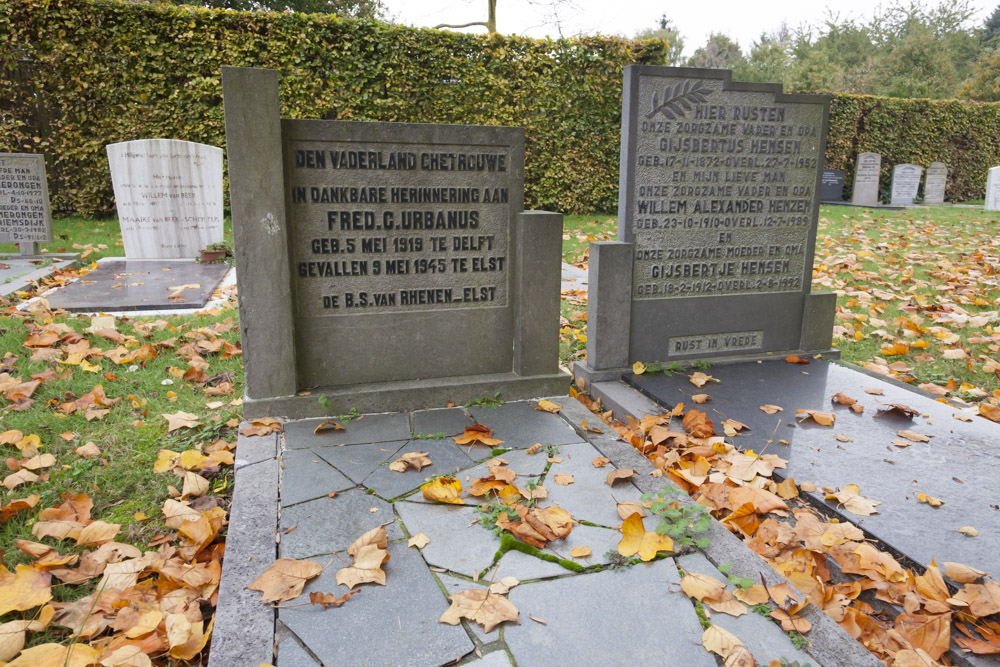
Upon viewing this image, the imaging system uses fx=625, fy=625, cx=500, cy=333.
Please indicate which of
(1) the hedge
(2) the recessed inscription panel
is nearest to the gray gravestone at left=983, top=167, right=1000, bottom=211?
(1) the hedge

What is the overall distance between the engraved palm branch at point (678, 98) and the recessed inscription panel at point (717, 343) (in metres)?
1.55

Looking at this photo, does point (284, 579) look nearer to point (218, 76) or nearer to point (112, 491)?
point (112, 491)

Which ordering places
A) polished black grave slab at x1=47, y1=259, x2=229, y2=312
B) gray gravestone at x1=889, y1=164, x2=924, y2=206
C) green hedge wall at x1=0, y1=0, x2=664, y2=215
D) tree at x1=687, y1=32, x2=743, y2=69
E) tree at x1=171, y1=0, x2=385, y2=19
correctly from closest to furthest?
1. polished black grave slab at x1=47, y1=259, x2=229, y2=312
2. green hedge wall at x1=0, y1=0, x2=664, y2=215
3. gray gravestone at x1=889, y1=164, x2=924, y2=206
4. tree at x1=171, y1=0, x2=385, y2=19
5. tree at x1=687, y1=32, x2=743, y2=69

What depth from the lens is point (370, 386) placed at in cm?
358

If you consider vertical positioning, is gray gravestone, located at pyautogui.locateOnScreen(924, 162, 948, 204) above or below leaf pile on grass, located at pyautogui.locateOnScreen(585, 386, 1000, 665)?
above

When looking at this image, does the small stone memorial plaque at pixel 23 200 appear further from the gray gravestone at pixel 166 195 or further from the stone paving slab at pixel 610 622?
the stone paving slab at pixel 610 622

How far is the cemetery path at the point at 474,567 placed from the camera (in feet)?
5.64

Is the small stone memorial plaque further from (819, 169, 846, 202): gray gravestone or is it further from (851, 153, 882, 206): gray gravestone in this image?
(851, 153, 882, 206): gray gravestone

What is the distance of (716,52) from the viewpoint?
5509 centimetres

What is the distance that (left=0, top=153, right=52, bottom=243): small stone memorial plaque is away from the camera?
840cm

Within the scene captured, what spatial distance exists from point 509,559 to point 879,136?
1958 centimetres

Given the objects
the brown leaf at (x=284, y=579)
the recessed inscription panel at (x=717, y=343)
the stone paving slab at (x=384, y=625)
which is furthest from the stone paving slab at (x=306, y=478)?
the recessed inscription panel at (x=717, y=343)

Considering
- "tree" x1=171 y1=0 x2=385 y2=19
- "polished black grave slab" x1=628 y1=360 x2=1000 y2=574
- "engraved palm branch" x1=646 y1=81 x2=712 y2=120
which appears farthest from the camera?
"tree" x1=171 y1=0 x2=385 y2=19

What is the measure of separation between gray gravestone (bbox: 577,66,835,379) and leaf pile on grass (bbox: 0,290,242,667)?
2550 mm
